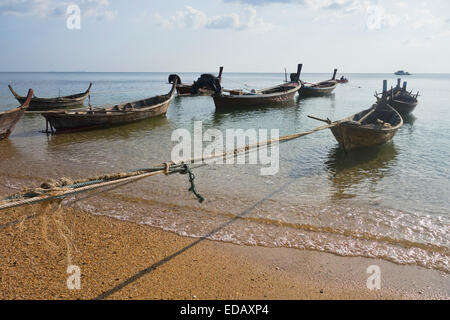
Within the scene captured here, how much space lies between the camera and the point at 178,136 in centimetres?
1543

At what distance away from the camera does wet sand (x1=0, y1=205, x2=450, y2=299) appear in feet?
13.0

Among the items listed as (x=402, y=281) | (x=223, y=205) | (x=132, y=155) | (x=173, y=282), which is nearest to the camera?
(x=173, y=282)

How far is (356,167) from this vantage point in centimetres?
1030

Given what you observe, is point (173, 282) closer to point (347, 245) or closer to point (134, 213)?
point (134, 213)

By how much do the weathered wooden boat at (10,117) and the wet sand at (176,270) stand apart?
10.0 metres

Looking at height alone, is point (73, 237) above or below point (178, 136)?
below

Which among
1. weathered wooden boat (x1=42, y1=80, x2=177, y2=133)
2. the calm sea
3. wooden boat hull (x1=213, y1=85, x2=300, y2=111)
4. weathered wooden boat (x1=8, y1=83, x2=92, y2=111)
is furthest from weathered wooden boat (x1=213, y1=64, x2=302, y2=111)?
weathered wooden boat (x1=8, y1=83, x2=92, y2=111)

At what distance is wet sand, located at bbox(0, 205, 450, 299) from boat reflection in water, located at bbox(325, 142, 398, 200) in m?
3.30

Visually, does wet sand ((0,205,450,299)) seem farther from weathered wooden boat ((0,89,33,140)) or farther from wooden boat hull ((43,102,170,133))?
wooden boat hull ((43,102,170,133))

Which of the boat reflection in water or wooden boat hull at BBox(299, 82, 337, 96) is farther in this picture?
wooden boat hull at BBox(299, 82, 337, 96)

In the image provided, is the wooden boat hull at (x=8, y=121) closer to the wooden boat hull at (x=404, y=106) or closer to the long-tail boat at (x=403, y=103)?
the long-tail boat at (x=403, y=103)

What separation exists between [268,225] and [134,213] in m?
3.00

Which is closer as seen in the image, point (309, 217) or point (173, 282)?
point (173, 282)
